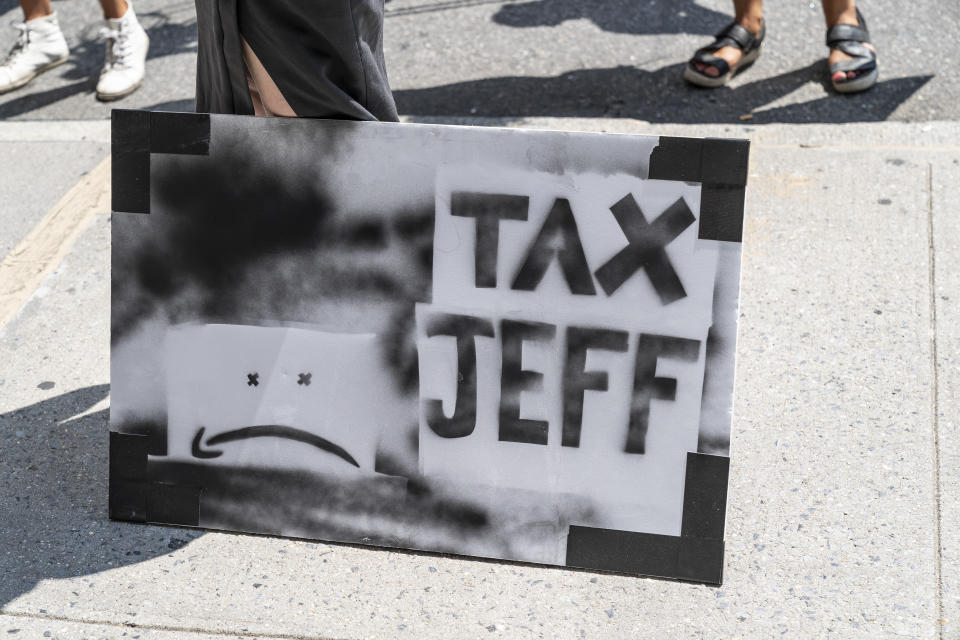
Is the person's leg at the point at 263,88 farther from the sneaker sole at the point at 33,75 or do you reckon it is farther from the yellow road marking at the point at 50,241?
the sneaker sole at the point at 33,75

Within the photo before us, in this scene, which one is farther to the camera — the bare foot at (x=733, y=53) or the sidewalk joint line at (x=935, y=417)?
the bare foot at (x=733, y=53)

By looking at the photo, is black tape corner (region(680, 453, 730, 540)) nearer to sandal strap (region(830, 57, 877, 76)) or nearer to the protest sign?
the protest sign

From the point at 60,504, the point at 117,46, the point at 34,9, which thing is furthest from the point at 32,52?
the point at 60,504

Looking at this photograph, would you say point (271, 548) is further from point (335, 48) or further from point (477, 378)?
point (335, 48)

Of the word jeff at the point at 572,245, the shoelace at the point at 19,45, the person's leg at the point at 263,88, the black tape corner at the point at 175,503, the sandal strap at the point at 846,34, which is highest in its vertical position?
the person's leg at the point at 263,88

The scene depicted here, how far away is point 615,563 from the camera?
2.13 meters

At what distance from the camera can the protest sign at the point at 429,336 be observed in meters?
2.04

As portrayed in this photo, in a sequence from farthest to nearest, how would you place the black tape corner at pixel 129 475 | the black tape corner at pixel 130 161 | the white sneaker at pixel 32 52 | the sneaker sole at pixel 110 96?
the white sneaker at pixel 32 52 < the sneaker sole at pixel 110 96 < the black tape corner at pixel 129 475 < the black tape corner at pixel 130 161

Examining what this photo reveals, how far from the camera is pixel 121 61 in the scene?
182 inches

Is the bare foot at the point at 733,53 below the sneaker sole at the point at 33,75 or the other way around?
the other way around

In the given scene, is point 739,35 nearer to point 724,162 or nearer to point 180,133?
point 724,162

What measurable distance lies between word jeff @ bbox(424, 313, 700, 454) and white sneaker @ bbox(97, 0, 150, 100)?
307 centimetres

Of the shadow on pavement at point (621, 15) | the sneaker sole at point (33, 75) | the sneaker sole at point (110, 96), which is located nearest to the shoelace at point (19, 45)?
the sneaker sole at point (33, 75)

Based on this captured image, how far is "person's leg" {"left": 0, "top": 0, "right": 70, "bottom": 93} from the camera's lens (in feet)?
15.5
